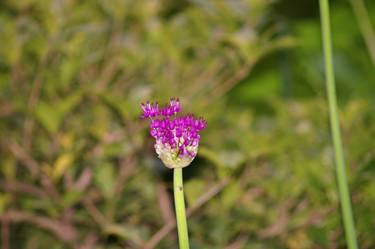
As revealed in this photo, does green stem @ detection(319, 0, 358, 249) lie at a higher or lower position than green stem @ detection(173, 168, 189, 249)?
higher

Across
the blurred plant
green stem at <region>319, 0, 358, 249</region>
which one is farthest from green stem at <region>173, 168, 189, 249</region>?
green stem at <region>319, 0, 358, 249</region>

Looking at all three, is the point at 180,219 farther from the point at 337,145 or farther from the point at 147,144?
the point at 147,144

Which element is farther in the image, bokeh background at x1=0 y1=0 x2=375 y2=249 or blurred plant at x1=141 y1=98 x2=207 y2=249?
bokeh background at x1=0 y1=0 x2=375 y2=249

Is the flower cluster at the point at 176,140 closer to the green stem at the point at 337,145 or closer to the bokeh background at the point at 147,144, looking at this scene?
the green stem at the point at 337,145

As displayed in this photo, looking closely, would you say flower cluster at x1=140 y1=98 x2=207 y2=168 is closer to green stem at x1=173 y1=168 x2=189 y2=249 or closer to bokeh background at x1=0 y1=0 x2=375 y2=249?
green stem at x1=173 y1=168 x2=189 y2=249

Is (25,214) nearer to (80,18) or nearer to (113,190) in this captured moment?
(113,190)

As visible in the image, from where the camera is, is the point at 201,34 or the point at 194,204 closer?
the point at 194,204

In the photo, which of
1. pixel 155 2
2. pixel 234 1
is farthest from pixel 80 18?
pixel 234 1

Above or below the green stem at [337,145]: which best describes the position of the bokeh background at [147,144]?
above

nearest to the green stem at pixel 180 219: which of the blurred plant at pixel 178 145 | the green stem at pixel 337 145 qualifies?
the blurred plant at pixel 178 145
